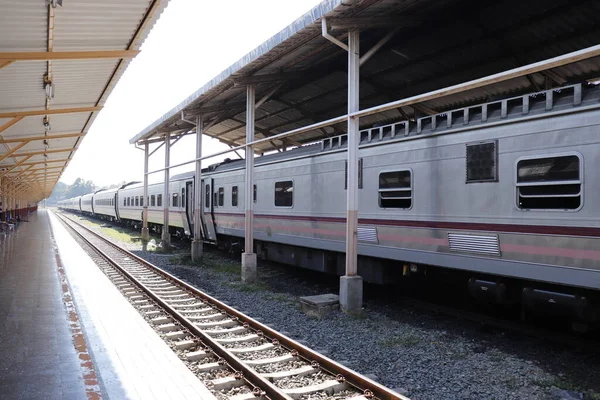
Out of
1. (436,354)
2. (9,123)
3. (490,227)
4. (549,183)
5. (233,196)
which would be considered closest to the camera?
(549,183)

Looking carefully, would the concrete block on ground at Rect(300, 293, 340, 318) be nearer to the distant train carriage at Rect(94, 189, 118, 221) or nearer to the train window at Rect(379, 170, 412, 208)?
the train window at Rect(379, 170, 412, 208)

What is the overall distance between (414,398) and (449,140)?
14.2 ft

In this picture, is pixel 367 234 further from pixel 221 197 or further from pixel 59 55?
pixel 221 197

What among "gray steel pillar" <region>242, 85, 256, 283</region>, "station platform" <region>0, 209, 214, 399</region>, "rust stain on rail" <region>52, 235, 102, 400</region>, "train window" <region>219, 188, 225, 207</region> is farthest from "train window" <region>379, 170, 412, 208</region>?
"train window" <region>219, 188, 225, 207</region>

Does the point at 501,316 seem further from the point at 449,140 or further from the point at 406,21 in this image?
the point at 406,21

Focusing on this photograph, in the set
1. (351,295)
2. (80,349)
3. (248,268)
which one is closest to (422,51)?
(351,295)

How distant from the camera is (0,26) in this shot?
243 inches

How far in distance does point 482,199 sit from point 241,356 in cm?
433

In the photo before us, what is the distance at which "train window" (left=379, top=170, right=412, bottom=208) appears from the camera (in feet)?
27.0

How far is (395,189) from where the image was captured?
8.47 m

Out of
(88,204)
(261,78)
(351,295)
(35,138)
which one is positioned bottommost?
(351,295)

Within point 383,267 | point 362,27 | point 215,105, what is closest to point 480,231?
point 383,267

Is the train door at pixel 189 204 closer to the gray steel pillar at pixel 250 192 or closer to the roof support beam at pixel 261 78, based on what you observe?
the gray steel pillar at pixel 250 192

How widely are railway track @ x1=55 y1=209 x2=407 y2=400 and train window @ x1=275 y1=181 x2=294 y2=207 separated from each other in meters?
3.36
